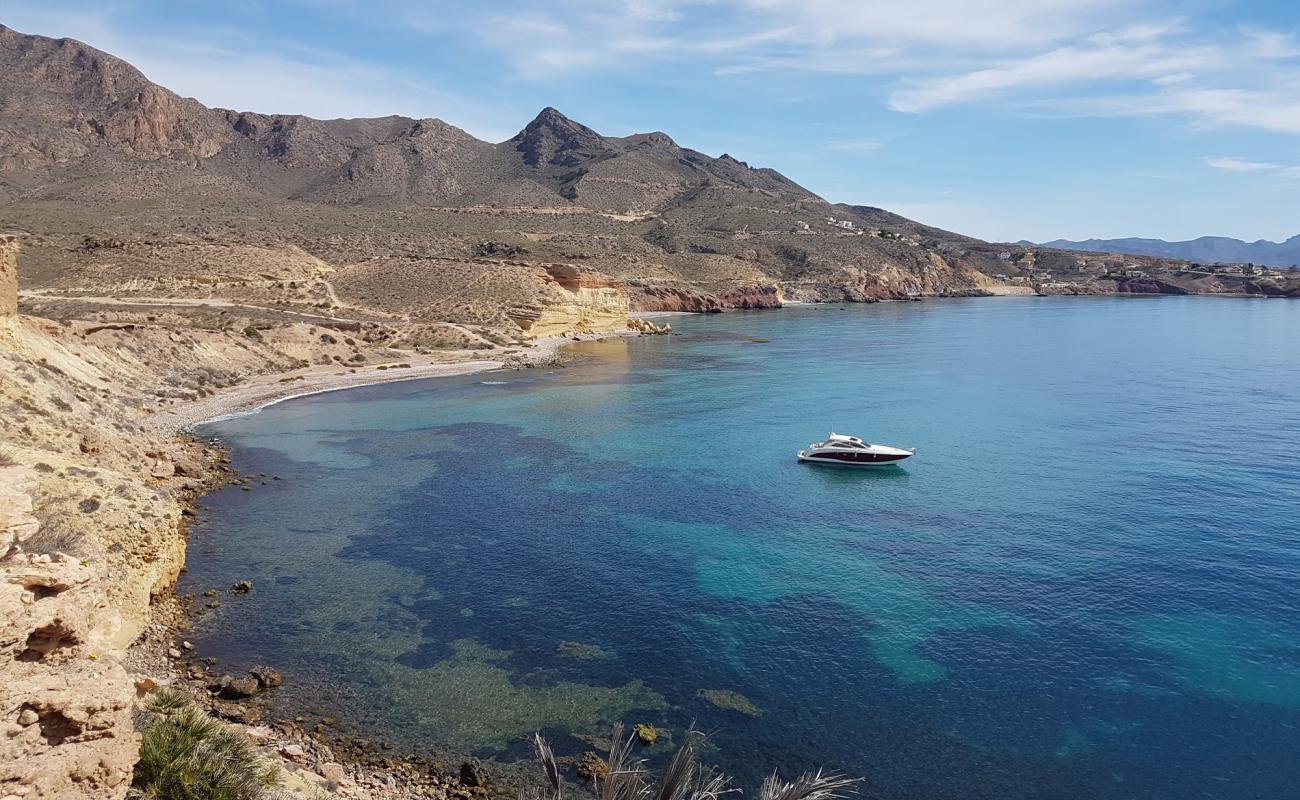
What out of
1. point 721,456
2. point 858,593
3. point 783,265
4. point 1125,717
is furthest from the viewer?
point 783,265

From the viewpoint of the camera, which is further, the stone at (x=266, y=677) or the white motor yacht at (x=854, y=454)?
the white motor yacht at (x=854, y=454)

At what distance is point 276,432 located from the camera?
43.8 meters

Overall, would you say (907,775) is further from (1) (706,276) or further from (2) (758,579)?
(1) (706,276)

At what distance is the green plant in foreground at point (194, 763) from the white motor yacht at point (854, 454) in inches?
1142

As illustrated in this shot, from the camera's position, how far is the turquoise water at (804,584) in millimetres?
16672

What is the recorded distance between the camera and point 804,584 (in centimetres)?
2400

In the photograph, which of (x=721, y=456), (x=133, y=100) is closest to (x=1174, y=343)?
(x=721, y=456)

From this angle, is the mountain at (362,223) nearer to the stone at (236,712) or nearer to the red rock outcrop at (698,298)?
the red rock outcrop at (698,298)

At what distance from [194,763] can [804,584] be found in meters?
16.9

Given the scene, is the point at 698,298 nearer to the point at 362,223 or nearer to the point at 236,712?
the point at 362,223

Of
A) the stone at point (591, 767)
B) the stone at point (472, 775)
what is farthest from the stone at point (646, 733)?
the stone at point (472, 775)

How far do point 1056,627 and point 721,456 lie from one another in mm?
20616

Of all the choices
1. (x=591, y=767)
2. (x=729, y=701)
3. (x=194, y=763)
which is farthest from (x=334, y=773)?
(x=729, y=701)

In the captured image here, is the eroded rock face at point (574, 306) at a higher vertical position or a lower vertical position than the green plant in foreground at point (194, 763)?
higher
